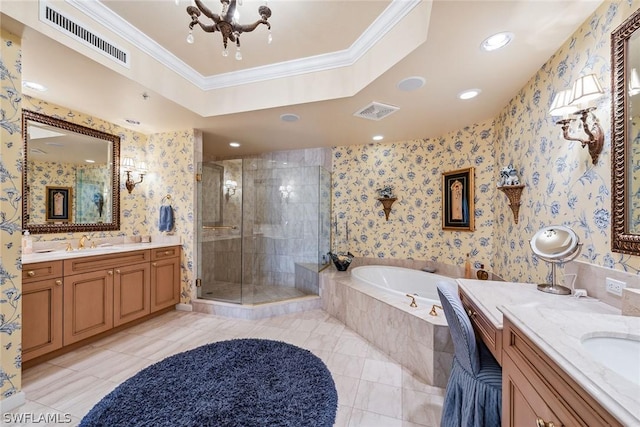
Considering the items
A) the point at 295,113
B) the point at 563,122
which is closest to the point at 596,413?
the point at 563,122

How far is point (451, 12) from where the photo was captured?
1.36 m

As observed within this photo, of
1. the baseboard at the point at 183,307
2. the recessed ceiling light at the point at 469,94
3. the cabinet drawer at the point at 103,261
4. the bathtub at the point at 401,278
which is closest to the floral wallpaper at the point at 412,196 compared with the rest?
the bathtub at the point at 401,278

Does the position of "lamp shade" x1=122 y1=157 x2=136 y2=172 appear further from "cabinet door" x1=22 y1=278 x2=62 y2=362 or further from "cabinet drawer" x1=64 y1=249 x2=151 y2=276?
"cabinet door" x1=22 y1=278 x2=62 y2=362

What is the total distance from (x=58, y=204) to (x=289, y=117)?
2.61m

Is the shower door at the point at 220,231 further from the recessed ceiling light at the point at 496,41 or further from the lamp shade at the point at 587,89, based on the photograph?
the lamp shade at the point at 587,89

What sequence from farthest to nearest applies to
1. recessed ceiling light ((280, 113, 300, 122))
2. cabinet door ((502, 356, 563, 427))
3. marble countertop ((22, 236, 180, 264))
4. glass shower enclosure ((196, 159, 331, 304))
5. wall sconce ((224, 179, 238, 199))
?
1. wall sconce ((224, 179, 238, 199))
2. glass shower enclosure ((196, 159, 331, 304))
3. recessed ceiling light ((280, 113, 300, 122))
4. marble countertop ((22, 236, 180, 264))
5. cabinet door ((502, 356, 563, 427))

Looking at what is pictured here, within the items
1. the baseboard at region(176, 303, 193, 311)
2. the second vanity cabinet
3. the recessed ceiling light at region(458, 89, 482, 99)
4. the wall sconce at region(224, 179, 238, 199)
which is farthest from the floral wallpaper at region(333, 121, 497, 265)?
→ the second vanity cabinet

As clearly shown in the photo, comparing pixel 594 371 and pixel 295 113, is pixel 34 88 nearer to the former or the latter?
pixel 295 113

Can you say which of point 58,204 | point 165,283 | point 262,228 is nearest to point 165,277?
point 165,283

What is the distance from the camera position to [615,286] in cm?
121

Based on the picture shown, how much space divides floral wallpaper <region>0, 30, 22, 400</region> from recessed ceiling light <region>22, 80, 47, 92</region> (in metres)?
0.76

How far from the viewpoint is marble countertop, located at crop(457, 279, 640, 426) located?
1.56 feet

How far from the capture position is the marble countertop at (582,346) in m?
0.46

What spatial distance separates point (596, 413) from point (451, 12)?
5.70ft
